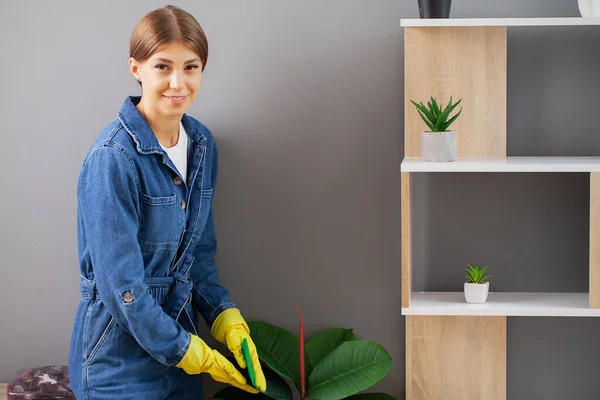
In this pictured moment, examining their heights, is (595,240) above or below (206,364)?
above

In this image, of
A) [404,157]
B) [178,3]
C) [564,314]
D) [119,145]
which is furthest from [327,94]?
[564,314]

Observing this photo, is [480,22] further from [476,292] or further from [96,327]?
[96,327]

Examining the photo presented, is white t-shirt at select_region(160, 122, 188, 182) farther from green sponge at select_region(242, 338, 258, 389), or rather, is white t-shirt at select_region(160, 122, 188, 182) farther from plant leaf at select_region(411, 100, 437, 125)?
plant leaf at select_region(411, 100, 437, 125)

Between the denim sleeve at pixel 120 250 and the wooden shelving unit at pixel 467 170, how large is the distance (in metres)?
0.60

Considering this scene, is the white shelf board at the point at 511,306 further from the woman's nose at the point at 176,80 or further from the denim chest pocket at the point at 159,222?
the woman's nose at the point at 176,80

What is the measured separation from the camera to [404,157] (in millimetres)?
1982

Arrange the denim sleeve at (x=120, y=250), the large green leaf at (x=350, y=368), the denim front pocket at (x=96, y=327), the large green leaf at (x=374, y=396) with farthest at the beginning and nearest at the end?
1. the large green leaf at (x=374, y=396)
2. the large green leaf at (x=350, y=368)
3. the denim front pocket at (x=96, y=327)
4. the denim sleeve at (x=120, y=250)

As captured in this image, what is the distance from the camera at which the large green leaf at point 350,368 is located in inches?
72.6

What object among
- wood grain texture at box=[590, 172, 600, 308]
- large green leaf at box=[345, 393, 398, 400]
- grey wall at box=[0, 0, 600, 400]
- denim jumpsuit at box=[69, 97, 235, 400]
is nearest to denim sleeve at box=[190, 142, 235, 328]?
denim jumpsuit at box=[69, 97, 235, 400]

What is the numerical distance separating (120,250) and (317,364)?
0.61 meters

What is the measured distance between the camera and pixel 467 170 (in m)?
1.77

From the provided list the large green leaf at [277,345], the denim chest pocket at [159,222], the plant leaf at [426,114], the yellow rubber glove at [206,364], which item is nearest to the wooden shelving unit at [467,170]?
the plant leaf at [426,114]

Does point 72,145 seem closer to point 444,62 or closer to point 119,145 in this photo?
point 119,145

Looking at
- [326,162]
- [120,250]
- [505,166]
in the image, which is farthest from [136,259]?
[505,166]
